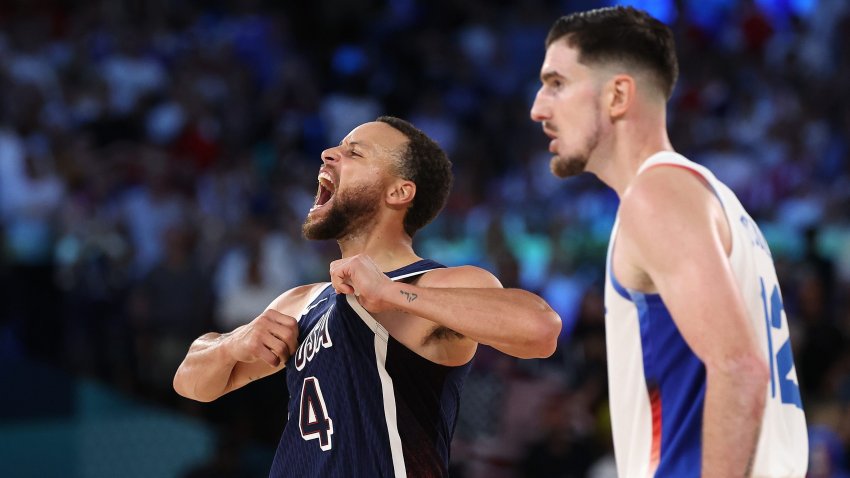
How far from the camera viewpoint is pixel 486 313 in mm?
3863

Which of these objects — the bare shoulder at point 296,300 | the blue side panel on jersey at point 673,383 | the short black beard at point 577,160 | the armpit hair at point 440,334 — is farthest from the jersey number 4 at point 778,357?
the bare shoulder at point 296,300

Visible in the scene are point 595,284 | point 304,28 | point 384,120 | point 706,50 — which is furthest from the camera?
point 304,28

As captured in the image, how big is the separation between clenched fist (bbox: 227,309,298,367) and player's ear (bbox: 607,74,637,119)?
4.79ft

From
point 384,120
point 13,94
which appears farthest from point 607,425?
Answer: point 13,94

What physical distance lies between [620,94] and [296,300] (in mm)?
1768

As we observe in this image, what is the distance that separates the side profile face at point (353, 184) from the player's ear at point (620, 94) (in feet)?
3.89

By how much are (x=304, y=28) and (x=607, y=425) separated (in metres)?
9.09

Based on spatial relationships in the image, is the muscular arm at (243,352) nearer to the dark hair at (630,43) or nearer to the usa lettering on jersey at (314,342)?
the usa lettering on jersey at (314,342)

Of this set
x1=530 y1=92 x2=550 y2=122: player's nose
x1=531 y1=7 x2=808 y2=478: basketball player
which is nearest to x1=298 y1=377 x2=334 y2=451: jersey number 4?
x1=531 y1=7 x2=808 y2=478: basketball player

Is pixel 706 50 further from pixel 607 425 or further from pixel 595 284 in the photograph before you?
pixel 607 425

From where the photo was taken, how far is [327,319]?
4.27 meters

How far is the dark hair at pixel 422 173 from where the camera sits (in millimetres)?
4559

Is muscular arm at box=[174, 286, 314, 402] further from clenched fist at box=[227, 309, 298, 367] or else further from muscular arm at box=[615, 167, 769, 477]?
muscular arm at box=[615, 167, 769, 477]

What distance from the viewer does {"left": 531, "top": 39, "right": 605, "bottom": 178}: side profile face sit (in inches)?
141
